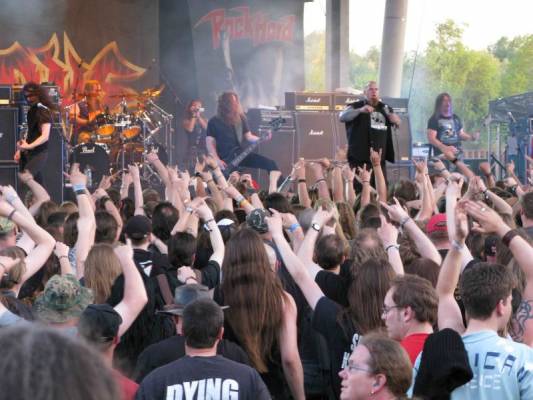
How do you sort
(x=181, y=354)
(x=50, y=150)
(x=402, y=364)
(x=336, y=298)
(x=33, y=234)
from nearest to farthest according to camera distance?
(x=402, y=364) < (x=181, y=354) < (x=336, y=298) < (x=33, y=234) < (x=50, y=150)

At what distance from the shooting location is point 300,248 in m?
4.91

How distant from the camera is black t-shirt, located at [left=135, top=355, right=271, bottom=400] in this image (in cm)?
330

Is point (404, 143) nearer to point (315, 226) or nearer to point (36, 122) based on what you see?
point (36, 122)

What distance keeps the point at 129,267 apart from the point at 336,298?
3.24 ft

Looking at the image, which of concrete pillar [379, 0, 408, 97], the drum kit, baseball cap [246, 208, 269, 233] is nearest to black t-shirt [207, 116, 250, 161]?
the drum kit

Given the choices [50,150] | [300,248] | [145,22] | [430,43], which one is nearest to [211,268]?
[300,248]

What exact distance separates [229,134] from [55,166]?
233 centimetres

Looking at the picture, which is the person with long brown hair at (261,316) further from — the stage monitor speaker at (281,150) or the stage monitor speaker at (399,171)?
the stage monitor speaker at (399,171)

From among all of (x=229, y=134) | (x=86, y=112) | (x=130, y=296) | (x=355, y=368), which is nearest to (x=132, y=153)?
(x=86, y=112)

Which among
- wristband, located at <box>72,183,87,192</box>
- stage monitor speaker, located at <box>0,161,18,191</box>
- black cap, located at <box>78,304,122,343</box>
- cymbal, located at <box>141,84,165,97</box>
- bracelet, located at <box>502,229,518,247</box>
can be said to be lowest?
stage monitor speaker, located at <box>0,161,18,191</box>

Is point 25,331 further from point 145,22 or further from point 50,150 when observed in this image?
point 145,22

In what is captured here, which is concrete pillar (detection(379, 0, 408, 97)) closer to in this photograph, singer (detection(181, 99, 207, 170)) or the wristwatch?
singer (detection(181, 99, 207, 170))

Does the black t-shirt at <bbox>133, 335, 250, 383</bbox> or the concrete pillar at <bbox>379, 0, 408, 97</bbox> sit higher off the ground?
the concrete pillar at <bbox>379, 0, 408, 97</bbox>

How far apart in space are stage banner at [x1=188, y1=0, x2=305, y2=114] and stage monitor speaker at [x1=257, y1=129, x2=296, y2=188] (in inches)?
154
